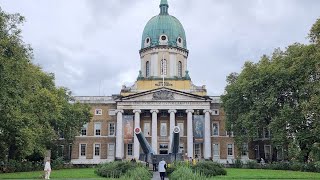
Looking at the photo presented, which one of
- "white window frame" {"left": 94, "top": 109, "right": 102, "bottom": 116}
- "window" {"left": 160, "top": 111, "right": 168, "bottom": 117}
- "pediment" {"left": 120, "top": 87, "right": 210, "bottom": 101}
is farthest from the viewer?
"white window frame" {"left": 94, "top": 109, "right": 102, "bottom": 116}

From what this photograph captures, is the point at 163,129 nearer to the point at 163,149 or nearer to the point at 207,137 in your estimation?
the point at 163,149

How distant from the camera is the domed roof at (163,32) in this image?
2921 inches

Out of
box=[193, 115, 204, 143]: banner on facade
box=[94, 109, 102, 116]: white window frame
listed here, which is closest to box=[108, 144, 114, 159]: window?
box=[94, 109, 102, 116]: white window frame

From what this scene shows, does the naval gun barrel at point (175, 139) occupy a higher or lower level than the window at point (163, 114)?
lower

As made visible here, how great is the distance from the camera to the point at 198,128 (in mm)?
64188

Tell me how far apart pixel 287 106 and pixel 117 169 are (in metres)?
20.9

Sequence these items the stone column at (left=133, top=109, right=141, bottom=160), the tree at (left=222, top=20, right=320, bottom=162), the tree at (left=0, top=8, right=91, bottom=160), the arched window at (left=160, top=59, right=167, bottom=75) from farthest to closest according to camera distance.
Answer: the arched window at (left=160, top=59, right=167, bottom=75), the stone column at (left=133, top=109, right=141, bottom=160), the tree at (left=222, top=20, right=320, bottom=162), the tree at (left=0, top=8, right=91, bottom=160)

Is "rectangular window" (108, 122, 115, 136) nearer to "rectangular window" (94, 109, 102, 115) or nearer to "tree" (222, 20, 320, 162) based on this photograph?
"rectangular window" (94, 109, 102, 115)

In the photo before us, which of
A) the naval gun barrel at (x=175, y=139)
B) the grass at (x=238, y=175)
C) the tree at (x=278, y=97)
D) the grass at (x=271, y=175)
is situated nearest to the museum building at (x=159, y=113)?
the tree at (x=278, y=97)

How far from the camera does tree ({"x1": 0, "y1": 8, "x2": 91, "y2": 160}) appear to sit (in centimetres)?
3028

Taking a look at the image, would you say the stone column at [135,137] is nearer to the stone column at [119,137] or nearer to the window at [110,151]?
the stone column at [119,137]

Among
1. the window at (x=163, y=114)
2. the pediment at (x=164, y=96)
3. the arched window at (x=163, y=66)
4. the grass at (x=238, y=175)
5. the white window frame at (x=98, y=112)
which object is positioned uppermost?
the arched window at (x=163, y=66)

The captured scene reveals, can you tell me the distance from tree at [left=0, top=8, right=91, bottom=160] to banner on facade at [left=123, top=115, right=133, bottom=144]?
27.7ft

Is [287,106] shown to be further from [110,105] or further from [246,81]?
[110,105]
